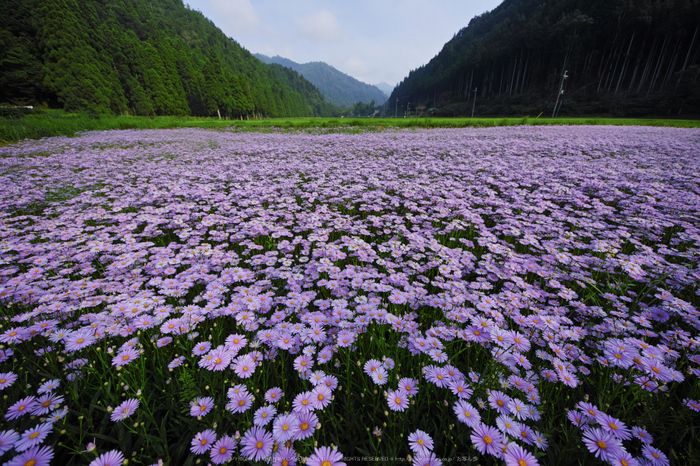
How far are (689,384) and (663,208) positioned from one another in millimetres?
5070

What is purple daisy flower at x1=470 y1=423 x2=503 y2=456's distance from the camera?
3.90 ft

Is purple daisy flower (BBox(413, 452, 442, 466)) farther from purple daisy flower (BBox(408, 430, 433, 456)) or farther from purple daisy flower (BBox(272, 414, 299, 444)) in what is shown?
purple daisy flower (BBox(272, 414, 299, 444))

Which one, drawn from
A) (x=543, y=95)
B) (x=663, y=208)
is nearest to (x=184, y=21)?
(x=543, y=95)

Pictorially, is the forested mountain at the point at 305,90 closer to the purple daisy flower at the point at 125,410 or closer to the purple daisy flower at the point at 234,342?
the purple daisy flower at the point at 234,342

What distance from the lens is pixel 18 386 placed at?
1.70 meters

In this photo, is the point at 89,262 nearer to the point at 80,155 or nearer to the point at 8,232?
the point at 8,232

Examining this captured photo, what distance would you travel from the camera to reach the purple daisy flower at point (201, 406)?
55.5 inches

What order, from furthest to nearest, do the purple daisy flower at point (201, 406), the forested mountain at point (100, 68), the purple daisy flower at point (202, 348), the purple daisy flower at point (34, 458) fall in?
the forested mountain at point (100, 68)
the purple daisy flower at point (202, 348)
the purple daisy flower at point (201, 406)
the purple daisy flower at point (34, 458)

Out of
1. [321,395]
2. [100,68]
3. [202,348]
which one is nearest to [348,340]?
[321,395]

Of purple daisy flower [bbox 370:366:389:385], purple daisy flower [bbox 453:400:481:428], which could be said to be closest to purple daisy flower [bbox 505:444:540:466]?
purple daisy flower [bbox 453:400:481:428]

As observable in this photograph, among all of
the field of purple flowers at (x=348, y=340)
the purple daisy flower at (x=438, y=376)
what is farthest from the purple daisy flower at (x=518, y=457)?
the purple daisy flower at (x=438, y=376)

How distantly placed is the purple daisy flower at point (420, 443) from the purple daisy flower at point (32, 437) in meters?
1.78

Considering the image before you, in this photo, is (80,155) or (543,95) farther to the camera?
(543,95)

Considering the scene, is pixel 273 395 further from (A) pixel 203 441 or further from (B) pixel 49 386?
(B) pixel 49 386
